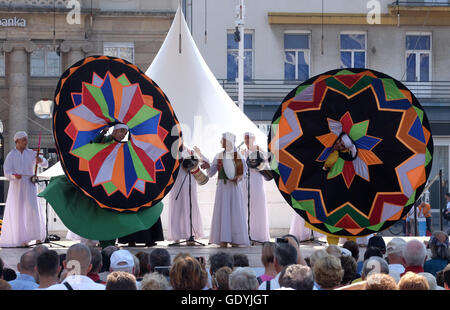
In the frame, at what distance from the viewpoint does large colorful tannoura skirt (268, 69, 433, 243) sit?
8250 millimetres

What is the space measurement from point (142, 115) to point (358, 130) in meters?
2.08

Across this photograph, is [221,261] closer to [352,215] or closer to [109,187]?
[109,187]

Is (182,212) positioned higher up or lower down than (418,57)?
lower down

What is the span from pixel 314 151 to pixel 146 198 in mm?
1689

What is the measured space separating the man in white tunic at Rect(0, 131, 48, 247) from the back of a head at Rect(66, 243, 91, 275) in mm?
5738

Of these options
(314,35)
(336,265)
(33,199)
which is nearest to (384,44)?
(314,35)

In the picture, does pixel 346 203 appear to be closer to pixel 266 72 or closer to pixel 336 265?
pixel 336 265

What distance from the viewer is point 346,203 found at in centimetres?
828

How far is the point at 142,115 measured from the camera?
8.36 metres

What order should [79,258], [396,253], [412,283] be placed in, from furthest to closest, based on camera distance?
[396,253], [79,258], [412,283]

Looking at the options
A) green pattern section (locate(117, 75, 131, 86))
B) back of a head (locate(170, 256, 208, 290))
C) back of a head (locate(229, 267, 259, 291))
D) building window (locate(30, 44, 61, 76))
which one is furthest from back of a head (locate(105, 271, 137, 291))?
building window (locate(30, 44, 61, 76))

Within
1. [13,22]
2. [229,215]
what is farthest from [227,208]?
[13,22]

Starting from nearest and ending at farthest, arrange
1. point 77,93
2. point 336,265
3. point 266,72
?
point 336,265 < point 77,93 < point 266,72

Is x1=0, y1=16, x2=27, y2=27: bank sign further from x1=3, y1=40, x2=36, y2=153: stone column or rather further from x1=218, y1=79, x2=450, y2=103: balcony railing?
x1=218, y1=79, x2=450, y2=103: balcony railing
